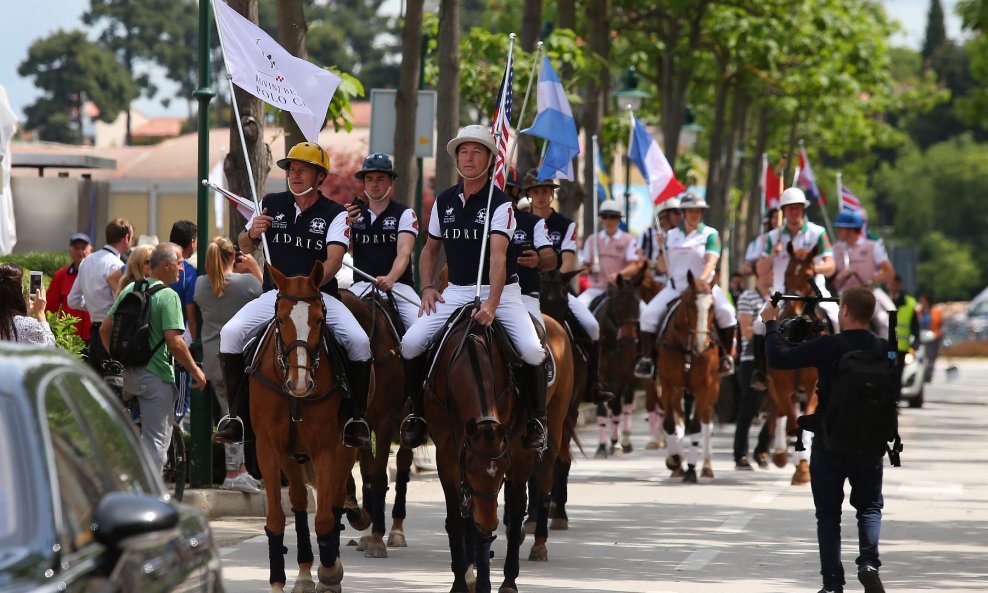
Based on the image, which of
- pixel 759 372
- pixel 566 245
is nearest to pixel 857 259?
pixel 759 372

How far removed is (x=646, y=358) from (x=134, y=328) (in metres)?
7.50

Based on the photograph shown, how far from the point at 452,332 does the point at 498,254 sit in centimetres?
54

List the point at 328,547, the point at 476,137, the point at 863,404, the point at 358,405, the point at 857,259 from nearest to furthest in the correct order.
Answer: the point at 863,404, the point at 328,547, the point at 358,405, the point at 476,137, the point at 857,259

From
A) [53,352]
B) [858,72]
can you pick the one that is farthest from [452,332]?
[858,72]

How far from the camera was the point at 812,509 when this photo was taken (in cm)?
1573

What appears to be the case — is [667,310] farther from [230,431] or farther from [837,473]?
[230,431]

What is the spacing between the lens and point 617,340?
2069 cm

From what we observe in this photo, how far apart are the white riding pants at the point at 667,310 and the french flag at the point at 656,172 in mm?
3142

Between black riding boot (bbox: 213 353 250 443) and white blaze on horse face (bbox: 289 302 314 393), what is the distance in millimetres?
498

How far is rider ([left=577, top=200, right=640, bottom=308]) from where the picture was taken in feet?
67.9

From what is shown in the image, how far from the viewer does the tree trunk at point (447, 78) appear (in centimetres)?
2095

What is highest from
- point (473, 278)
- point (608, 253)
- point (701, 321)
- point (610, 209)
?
point (610, 209)

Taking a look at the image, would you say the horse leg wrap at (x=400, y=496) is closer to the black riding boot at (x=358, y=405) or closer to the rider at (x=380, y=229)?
the rider at (x=380, y=229)

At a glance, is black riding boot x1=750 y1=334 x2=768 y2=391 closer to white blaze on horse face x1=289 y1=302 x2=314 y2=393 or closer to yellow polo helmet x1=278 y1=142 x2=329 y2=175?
yellow polo helmet x1=278 y1=142 x2=329 y2=175
